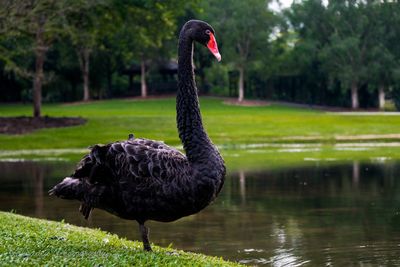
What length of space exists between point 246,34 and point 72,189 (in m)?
64.8

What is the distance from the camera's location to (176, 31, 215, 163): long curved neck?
8.70 meters

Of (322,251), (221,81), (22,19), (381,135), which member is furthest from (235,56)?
(322,251)

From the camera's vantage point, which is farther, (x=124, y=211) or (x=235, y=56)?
(x=235, y=56)

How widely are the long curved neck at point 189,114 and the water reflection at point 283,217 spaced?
2663 mm

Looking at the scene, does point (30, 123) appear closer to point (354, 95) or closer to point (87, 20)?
point (87, 20)

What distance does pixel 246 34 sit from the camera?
240ft

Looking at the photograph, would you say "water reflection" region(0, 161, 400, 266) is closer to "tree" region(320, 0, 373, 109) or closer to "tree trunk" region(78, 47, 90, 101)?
"tree" region(320, 0, 373, 109)

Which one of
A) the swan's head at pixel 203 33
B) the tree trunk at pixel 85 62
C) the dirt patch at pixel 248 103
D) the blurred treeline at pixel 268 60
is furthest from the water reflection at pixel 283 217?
the tree trunk at pixel 85 62

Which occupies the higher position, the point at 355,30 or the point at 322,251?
the point at 355,30

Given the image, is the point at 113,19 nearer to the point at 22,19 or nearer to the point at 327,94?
the point at 22,19

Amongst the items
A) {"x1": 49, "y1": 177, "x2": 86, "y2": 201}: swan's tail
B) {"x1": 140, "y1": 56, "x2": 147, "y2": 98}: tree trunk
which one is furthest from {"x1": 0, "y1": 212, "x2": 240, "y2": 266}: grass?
{"x1": 140, "y1": 56, "x2": 147, "y2": 98}: tree trunk

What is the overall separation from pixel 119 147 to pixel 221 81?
7967 cm

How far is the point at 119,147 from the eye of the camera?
344 inches

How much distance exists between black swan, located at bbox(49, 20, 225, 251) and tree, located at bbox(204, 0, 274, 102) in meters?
63.2
